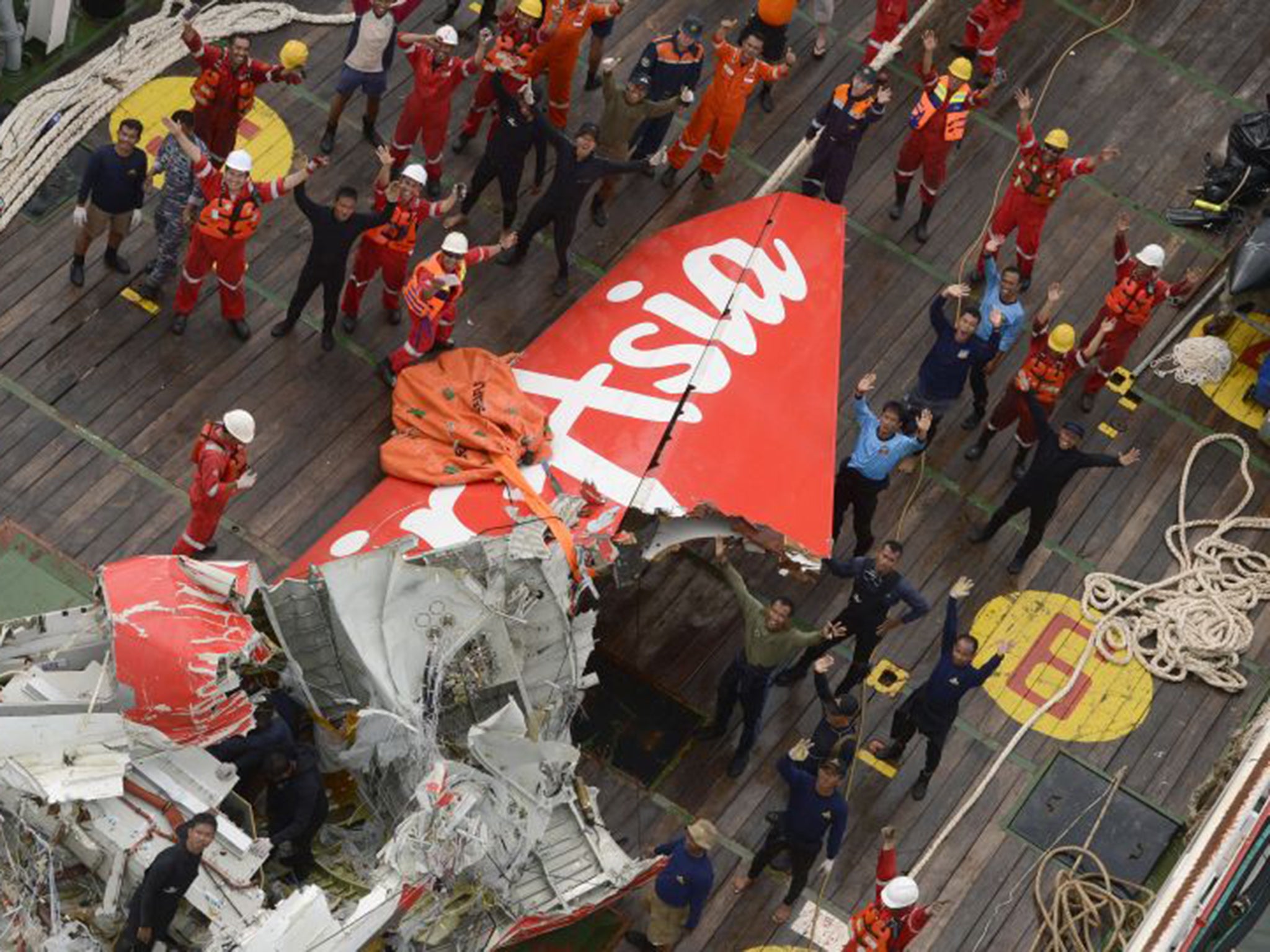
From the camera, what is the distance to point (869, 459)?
72.2 feet

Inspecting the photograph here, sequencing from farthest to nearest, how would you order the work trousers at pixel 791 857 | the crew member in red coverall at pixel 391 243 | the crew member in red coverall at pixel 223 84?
the crew member in red coverall at pixel 223 84 < the crew member in red coverall at pixel 391 243 < the work trousers at pixel 791 857

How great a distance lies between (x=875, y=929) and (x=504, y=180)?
25.4ft

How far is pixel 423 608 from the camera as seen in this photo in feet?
62.9

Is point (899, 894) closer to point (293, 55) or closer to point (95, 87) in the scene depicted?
point (293, 55)

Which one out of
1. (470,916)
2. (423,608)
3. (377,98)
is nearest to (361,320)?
(377,98)

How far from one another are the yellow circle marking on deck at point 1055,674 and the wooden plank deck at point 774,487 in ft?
0.41

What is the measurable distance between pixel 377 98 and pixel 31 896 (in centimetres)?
935

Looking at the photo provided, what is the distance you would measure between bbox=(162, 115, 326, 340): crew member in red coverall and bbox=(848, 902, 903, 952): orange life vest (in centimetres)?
737

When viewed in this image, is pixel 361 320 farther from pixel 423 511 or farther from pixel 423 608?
pixel 423 608

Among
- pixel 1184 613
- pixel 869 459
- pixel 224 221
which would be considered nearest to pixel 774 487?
pixel 869 459

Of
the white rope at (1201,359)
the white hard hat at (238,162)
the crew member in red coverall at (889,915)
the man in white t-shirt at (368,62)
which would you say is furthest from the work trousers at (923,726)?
the man in white t-shirt at (368,62)

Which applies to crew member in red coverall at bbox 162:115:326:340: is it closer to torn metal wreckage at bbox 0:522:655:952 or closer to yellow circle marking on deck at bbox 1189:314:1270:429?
torn metal wreckage at bbox 0:522:655:952

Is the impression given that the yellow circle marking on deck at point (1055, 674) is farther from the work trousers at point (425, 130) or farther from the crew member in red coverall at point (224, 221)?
the crew member in red coverall at point (224, 221)

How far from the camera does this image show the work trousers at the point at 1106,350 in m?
23.7
